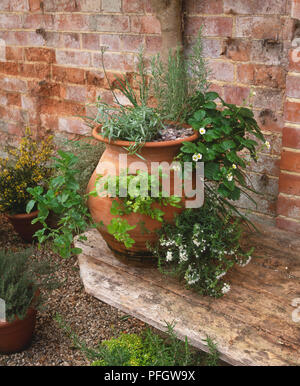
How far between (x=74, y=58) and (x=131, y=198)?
1.46 metres

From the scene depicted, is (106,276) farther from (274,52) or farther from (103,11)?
(103,11)

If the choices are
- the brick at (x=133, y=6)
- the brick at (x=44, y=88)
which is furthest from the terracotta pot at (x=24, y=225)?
the brick at (x=133, y=6)

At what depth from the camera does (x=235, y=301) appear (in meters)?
1.80

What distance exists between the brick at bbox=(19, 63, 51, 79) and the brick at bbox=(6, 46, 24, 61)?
0.20 feet

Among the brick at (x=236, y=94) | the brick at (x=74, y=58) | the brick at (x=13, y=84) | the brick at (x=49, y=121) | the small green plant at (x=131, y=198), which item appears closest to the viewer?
the small green plant at (x=131, y=198)

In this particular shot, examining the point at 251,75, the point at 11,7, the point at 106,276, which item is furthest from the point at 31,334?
the point at 11,7

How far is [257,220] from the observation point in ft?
7.94

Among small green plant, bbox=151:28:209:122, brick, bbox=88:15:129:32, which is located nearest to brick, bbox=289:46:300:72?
small green plant, bbox=151:28:209:122

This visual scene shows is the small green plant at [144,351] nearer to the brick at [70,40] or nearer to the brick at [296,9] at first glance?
the brick at [296,9]

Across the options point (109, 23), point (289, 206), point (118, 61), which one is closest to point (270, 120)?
point (289, 206)

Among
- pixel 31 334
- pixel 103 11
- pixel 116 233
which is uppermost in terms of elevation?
pixel 103 11

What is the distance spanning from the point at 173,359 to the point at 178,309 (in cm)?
18

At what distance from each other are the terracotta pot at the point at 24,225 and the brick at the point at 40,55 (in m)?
1.03

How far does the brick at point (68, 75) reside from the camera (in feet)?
9.59
